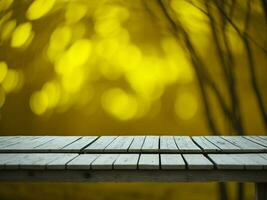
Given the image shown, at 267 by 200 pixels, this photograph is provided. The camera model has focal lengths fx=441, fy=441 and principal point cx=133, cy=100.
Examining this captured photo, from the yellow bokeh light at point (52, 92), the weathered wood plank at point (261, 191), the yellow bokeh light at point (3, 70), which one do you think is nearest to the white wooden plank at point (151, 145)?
the weathered wood plank at point (261, 191)

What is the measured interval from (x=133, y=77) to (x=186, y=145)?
1.73m

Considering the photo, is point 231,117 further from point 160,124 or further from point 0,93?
point 0,93

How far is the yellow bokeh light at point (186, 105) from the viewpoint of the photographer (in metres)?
4.92

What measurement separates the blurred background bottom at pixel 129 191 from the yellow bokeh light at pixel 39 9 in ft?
6.86

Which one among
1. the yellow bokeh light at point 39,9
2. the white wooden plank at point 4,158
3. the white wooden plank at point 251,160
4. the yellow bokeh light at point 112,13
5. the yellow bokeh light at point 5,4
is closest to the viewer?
the white wooden plank at point 251,160

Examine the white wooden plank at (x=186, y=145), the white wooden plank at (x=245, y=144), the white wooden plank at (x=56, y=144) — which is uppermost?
the white wooden plank at (x=56, y=144)

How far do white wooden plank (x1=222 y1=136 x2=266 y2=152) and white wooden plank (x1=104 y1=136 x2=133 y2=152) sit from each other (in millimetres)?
854

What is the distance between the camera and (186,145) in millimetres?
3434

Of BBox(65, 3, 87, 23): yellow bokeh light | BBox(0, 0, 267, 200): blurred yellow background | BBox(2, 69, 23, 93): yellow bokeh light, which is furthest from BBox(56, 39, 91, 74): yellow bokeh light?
BBox(2, 69, 23, 93): yellow bokeh light

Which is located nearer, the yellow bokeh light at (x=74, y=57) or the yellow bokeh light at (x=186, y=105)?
the yellow bokeh light at (x=186, y=105)

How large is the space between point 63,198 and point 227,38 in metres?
2.63

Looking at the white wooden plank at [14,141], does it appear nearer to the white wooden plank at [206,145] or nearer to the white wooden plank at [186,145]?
the white wooden plank at [186,145]

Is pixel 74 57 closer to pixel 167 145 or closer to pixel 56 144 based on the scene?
pixel 56 144

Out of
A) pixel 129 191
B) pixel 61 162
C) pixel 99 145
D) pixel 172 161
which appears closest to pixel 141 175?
pixel 172 161
